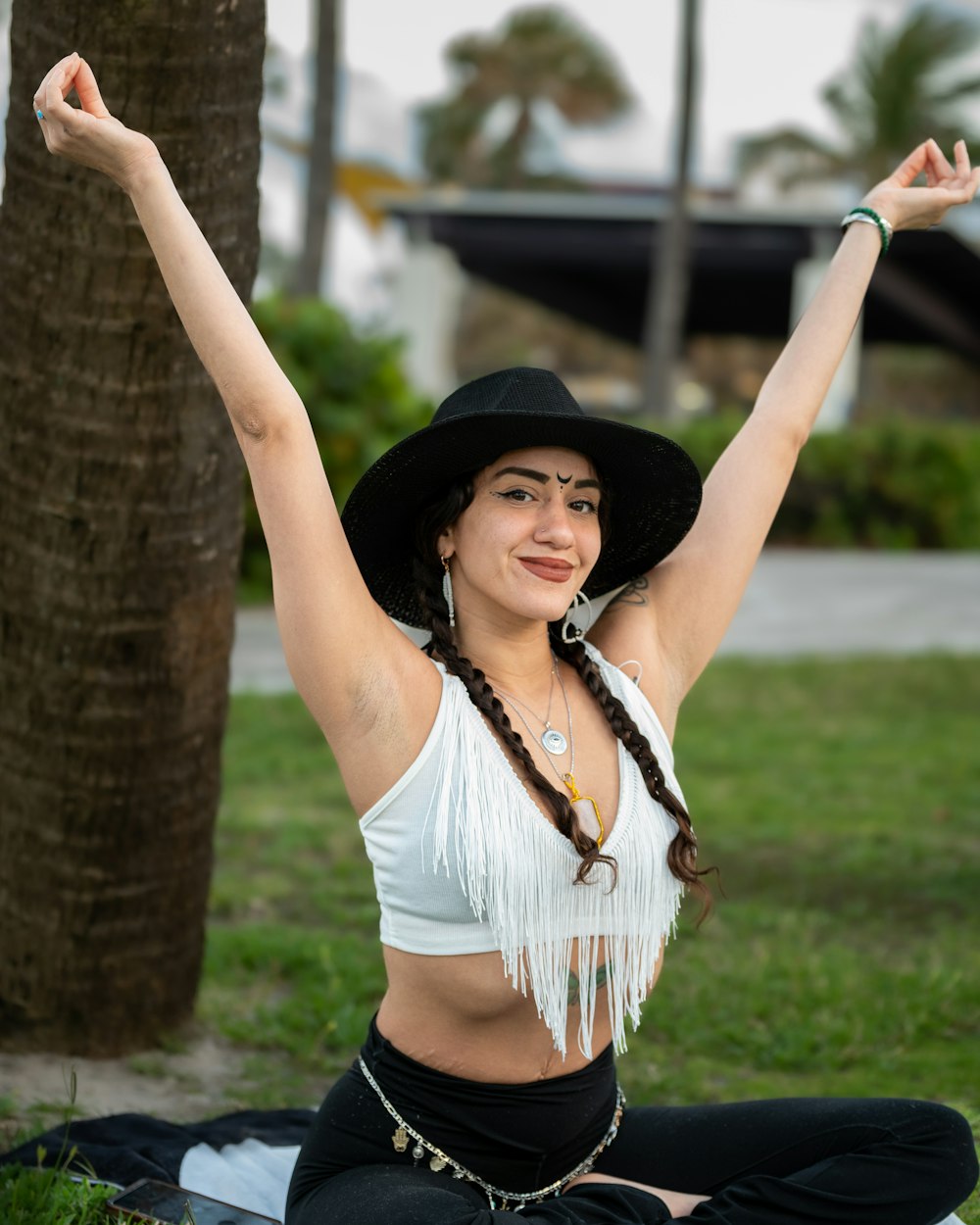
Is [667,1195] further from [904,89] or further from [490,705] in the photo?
[904,89]

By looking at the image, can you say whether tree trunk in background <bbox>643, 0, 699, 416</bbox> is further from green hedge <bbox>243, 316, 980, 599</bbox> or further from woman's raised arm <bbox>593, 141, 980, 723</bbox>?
woman's raised arm <bbox>593, 141, 980, 723</bbox>

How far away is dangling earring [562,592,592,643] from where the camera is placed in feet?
10.0

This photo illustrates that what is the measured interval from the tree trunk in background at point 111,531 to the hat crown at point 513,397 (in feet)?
3.65

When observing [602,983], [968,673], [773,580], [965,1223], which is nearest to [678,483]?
[602,983]

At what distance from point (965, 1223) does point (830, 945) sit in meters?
2.31

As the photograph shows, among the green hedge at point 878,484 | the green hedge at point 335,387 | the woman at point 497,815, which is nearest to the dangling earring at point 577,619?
the woman at point 497,815

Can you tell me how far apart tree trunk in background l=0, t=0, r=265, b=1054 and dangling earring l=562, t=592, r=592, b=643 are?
114 centimetres

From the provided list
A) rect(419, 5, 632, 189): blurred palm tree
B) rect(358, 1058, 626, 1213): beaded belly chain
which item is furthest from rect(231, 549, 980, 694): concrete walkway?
rect(419, 5, 632, 189): blurred palm tree

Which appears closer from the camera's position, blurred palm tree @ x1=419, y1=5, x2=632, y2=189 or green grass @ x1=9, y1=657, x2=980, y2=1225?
green grass @ x1=9, y1=657, x2=980, y2=1225

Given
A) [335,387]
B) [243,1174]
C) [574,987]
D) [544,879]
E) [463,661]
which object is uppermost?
[335,387]

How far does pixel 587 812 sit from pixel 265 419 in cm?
89

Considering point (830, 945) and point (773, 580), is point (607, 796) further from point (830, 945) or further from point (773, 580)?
point (773, 580)

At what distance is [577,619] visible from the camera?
10.6ft

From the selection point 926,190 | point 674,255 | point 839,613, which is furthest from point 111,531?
point 674,255
